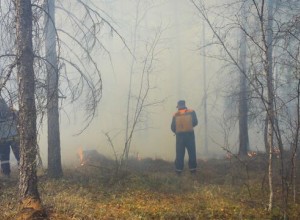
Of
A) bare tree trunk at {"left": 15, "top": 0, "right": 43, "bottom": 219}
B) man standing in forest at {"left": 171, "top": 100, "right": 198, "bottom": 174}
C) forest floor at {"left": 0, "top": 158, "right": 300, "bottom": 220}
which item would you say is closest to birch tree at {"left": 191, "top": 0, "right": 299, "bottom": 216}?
forest floor at {"left": 0, "top": 158, "right": 300, "bottom": 220}

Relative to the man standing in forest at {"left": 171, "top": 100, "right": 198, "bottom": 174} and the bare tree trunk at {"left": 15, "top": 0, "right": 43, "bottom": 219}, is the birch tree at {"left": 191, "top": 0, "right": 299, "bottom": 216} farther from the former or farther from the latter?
the bare tree trunk at {"left": 15, "top": 0, "right": 43, "bottom": 219}

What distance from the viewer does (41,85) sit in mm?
6910

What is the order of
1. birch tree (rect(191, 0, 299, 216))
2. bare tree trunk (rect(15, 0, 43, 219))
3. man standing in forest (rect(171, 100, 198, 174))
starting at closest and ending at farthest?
bare tree trunk (rect(15, 0, 43, 219)), birch tree (rect(191, 0, 299, 216)), man standing in forest (rect(171, 100, 198, 174))

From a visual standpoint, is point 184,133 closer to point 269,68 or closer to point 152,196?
point 152,196

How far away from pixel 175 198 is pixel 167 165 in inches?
190

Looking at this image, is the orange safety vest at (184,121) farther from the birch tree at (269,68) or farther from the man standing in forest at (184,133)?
the birch tree at (269,68)

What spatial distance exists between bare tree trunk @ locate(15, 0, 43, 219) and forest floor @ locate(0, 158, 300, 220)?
1.23 ft

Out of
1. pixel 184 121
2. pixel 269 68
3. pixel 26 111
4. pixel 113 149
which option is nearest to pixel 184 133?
pixel 184 121

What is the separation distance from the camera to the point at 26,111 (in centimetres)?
612

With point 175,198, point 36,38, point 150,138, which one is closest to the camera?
point 36,38

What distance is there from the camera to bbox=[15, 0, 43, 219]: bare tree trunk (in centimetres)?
612

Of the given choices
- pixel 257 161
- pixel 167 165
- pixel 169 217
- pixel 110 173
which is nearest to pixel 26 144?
pixel 169 217

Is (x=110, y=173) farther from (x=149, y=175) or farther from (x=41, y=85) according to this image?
(x=41, y=85)

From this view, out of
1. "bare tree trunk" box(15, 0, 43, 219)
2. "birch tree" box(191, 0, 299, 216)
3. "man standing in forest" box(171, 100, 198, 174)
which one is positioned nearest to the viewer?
"bare tree trunk" box(15, 0, 43, 219)
